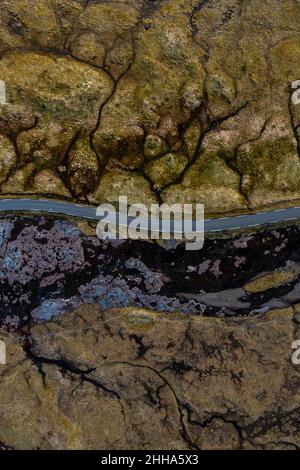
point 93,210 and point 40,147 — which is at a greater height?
point 40,147

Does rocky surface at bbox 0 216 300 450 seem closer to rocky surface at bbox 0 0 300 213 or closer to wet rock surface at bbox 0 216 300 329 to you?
wet rock surface at bbox 0 216 300 329

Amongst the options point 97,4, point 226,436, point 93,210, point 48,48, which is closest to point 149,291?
point 93,210

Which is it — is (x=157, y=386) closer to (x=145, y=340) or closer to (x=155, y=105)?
(x=145, y=340)

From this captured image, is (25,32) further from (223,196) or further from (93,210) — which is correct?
(223,196)

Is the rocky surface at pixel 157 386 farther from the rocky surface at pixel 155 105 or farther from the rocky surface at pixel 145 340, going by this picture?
the rocky surface at pixel 155 105

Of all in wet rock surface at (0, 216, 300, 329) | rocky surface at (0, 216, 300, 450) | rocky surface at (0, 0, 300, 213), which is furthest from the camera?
wet rock surface at (0, 216, 300, 329)

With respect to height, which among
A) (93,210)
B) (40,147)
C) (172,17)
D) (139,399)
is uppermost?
(172,17)

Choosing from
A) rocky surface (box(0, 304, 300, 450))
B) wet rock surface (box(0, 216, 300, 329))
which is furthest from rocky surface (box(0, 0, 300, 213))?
rocky surface (box(0, 304, 300, 450))
